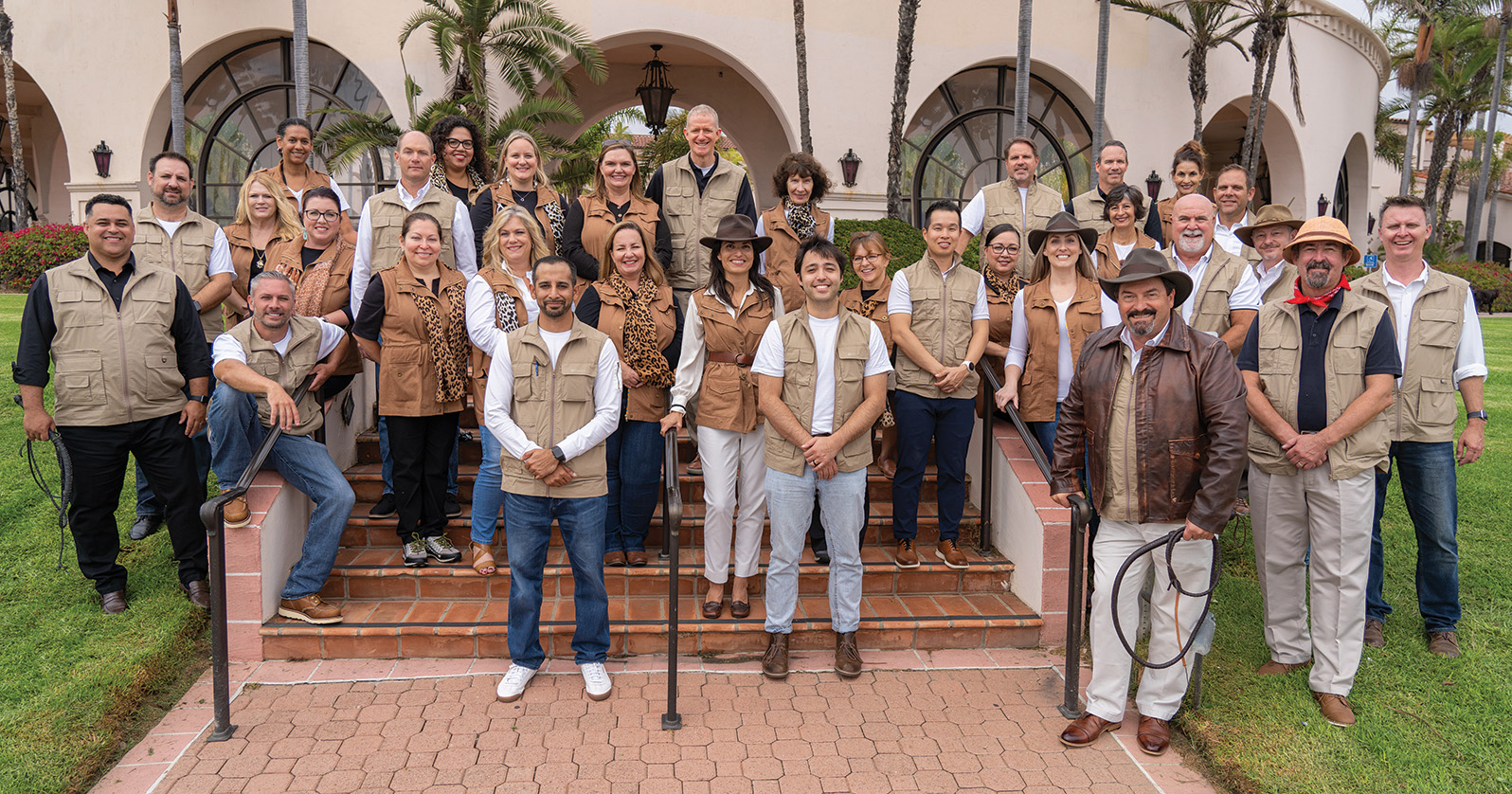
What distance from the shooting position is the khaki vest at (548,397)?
407 cm

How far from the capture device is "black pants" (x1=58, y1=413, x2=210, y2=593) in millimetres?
4523

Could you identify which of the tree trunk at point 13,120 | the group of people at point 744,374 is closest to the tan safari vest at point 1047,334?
the group of people at point 744,374

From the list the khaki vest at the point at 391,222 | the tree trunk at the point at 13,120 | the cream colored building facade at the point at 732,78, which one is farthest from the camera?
the tree trunk at the point at 13,120

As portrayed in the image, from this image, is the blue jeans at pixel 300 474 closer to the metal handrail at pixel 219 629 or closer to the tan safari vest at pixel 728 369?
the metal handrail at pixel 219 629

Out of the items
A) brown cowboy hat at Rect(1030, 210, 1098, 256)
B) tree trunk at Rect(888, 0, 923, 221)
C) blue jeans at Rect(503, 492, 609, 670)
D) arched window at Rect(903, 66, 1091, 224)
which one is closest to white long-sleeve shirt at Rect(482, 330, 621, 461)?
blue jeans at Rect(503, 492, 609, 670)

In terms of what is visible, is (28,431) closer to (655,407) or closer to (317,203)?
(317,203)

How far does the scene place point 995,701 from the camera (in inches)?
167

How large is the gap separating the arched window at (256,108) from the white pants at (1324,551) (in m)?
14.0

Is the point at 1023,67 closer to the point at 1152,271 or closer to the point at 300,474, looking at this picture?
the point at 1152,271

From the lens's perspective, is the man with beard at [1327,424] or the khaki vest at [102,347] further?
the khaki vest at [102,347]

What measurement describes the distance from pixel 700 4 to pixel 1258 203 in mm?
17337

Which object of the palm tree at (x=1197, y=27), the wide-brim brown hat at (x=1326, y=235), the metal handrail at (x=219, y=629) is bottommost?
the metal handrail at (x=219, y=629)

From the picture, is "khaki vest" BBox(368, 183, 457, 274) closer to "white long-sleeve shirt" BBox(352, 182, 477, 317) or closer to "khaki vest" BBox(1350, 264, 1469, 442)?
"white long-sleeve shirt" BBox(352, 182, 477, 317)

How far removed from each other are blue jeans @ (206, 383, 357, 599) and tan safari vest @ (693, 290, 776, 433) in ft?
6.27
